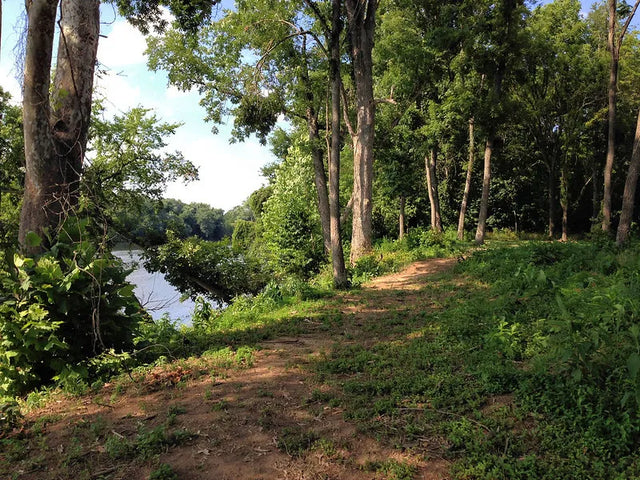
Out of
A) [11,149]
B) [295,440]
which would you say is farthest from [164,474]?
[11,149]

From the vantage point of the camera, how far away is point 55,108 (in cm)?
480

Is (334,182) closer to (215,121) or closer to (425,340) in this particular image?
(425,340)

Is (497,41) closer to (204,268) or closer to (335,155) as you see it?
(335,155)

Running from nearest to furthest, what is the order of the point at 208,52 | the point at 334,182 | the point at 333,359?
the point at 333,359, the point at 334,182, the point at 208,52

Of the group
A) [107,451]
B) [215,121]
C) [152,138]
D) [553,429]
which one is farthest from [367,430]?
[152,138]

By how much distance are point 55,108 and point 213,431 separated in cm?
419

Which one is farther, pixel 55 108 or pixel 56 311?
pixel 55 108

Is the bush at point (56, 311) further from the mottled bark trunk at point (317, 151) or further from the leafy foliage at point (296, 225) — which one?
the leafy foliage at point (296, 225)

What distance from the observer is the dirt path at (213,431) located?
109 inches

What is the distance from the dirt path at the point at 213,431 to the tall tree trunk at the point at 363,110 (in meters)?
7.66

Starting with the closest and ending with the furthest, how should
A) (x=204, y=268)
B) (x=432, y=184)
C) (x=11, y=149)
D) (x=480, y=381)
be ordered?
(x=480, y=381) → (x=11, y=149) → (x=204, y=268) → (x=432, y=184)

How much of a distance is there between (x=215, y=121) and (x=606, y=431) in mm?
16193

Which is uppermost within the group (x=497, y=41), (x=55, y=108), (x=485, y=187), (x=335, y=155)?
(x=497, y=41)

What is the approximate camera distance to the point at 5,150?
13.4m
